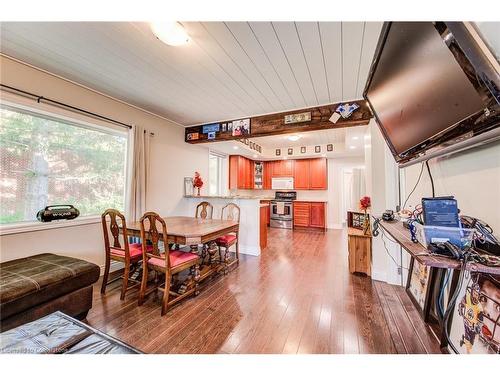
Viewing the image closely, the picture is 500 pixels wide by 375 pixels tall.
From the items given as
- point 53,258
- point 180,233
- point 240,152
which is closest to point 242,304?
point 180,233

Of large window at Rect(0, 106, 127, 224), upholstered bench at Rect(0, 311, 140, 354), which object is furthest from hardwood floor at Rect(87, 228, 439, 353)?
large window at Rect(0, 106, 127, 224)

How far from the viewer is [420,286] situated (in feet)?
6.36

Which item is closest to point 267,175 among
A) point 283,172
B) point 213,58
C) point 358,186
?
point 283,172

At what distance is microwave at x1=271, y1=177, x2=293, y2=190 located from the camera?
658 cm

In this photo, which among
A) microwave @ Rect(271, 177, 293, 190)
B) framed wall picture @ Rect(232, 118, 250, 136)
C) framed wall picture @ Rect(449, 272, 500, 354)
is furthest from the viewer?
microwave @ Rect(271, 177, 293, 190)

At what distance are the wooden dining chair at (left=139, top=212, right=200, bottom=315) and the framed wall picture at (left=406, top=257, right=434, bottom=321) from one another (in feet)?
7.11

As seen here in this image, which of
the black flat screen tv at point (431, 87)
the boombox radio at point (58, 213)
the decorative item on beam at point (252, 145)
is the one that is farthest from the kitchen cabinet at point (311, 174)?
the boombox radio at point (58, 213)

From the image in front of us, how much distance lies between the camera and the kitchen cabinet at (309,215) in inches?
237

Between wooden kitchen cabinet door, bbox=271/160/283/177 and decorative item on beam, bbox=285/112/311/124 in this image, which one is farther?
wooden kitchen cabinet door, bbox=271/160/283/177

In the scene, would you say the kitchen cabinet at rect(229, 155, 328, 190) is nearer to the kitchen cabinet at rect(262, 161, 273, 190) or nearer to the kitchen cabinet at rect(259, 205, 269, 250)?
the kitchen cabinet at rect(262, 161, 273, 190)

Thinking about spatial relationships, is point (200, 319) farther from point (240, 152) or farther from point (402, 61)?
point (240, 152)

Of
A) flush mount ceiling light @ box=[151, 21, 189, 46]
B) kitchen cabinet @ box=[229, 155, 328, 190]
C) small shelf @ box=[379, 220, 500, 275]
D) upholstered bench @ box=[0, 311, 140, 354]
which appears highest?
flush mount ceiling light @ box=[151, 21, 189, 46]

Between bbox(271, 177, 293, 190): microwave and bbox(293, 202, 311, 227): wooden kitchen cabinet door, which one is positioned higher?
bbox(271, 177, 293, 190): microwave
